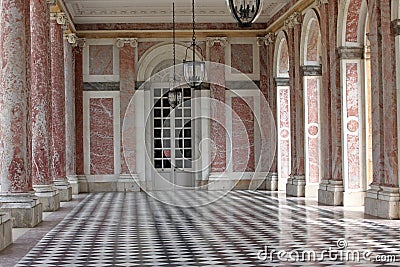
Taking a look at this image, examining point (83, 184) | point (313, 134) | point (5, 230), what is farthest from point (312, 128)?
point (5, 230)

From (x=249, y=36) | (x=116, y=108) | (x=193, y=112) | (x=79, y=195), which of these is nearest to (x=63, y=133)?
(x=79, y=195)

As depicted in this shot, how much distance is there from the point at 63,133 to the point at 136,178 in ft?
16.6

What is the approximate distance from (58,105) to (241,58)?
25.9ft

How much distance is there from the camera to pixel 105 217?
15117 mm

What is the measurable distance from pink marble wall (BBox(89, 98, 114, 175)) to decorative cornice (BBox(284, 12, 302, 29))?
262 inches

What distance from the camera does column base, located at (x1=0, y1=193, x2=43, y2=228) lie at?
487 inches

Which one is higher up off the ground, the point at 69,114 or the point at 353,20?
the point at 353,20

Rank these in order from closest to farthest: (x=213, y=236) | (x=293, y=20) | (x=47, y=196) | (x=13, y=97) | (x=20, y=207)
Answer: (x=213, y=236) → (x=13, y=97) → (x=20, y=207) → (x=47, y=196) → (x=293, y=20)

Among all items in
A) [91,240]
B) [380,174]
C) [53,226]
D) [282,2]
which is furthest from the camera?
[282,2]

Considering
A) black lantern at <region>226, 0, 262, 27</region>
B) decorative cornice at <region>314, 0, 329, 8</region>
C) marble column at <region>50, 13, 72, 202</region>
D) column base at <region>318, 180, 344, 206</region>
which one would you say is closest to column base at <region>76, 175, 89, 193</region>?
marble column at <region>50, 13, 72, 202</region>

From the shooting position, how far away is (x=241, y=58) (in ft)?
83.0

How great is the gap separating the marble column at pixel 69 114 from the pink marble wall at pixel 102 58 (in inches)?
37.1

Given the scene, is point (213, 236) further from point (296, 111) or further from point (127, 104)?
point (127, 104)

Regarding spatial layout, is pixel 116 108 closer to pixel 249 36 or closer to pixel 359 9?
pixel 249 36
